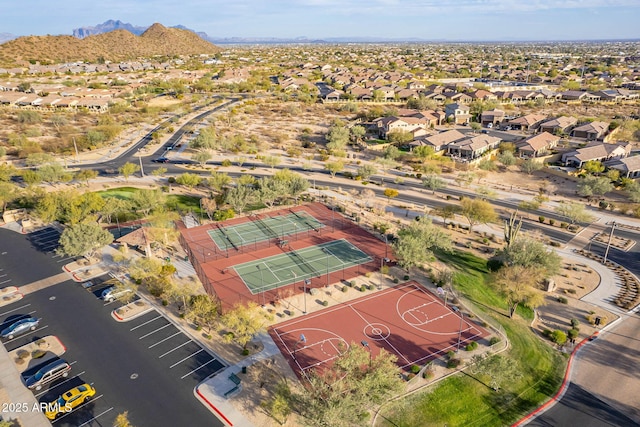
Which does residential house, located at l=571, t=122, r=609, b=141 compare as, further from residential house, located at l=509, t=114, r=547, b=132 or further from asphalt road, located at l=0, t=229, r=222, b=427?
asphalt road, located at l=0, t=229, r=222, b=427

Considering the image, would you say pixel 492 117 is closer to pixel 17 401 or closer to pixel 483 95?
pixel 483 95

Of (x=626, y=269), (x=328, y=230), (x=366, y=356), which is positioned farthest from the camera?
(x=328, y=230)

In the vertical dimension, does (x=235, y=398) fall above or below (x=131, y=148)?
below

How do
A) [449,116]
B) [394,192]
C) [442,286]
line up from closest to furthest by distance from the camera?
A: [442,286]
[394,192]
[449,116]

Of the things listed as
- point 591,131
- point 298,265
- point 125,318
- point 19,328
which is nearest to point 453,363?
point 298,265

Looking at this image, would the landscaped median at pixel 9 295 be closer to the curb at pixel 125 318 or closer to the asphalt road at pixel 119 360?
the asphalt road at pixel 119 360

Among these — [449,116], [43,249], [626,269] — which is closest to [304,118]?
[449,116]

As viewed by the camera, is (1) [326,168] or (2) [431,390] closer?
(2) [431,390]

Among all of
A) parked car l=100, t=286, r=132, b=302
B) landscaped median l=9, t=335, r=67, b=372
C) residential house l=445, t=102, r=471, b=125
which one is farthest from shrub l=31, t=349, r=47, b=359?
residential house l=445, t=102, r=471, b=125

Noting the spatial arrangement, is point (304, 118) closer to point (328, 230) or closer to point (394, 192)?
point (394, 192)
